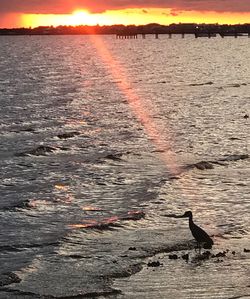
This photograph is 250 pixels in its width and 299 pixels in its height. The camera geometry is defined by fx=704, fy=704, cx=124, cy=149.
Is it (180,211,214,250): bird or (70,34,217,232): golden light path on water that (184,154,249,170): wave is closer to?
(70,34,217,232): golden light path on water

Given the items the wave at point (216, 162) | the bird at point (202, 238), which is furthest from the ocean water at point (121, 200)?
the bird at point (202, 238)

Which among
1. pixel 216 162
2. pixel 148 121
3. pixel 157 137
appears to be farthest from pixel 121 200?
pixel 148 121

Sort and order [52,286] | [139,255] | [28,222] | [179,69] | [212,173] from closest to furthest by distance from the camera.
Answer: [52,286] < [139,255] < [28,222] < [212,173] < [179,69]

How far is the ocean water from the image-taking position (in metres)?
17.5

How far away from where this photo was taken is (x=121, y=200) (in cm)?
2686

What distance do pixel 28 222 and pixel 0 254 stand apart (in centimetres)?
383

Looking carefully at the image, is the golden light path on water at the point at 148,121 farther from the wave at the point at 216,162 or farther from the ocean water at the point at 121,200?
the wave at the point at 216,162

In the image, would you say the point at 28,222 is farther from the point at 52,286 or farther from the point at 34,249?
the point at 52,286

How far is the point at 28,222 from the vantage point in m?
23.7

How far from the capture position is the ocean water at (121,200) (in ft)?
57.5

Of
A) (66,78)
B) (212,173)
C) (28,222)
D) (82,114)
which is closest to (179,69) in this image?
(66,78)

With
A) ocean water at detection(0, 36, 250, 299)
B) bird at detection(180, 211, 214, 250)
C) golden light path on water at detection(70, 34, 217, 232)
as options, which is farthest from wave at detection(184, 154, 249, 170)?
bird at detection(180, 211, 214, 250)

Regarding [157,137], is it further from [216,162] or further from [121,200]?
[121,200]

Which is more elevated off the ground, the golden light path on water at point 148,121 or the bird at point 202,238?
the bird at point 202,238
